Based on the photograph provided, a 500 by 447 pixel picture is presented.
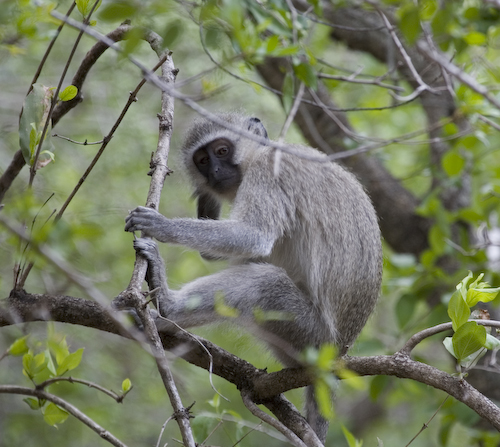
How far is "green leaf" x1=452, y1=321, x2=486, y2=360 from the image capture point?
254 cm

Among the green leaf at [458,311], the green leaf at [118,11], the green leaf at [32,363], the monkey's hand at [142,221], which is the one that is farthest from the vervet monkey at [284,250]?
the green leaf at [118,11]

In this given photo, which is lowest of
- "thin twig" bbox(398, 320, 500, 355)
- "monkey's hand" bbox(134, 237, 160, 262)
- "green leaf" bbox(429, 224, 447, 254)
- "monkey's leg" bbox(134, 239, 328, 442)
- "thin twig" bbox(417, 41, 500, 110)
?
"monkey's leg" bbox(134, 239, 328, 442)

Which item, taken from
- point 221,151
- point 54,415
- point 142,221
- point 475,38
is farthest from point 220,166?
point 54,415

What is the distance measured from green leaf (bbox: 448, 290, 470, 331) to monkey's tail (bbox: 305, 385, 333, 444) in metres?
1.56

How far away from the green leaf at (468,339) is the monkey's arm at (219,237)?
6.12 ft

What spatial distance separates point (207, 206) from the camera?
5402 millimetres

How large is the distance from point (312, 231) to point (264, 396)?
4.63 ft

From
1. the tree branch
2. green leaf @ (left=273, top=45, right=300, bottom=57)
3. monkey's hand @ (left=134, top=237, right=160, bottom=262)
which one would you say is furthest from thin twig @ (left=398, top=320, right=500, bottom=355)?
monkey's hand @ (left=134, top=237, right=160, bottom=262)

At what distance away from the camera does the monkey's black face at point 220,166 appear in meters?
4.81

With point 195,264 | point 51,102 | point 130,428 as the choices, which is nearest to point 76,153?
point 195,264

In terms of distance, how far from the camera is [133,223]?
12.3ft

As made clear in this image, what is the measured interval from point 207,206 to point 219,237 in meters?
1.28

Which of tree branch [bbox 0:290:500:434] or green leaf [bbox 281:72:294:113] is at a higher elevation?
green leaf [bbox 281:72:294:113]

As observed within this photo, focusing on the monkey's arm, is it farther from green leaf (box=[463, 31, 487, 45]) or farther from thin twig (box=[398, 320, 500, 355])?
green leaf (box=[463, 31, 487, 45])
